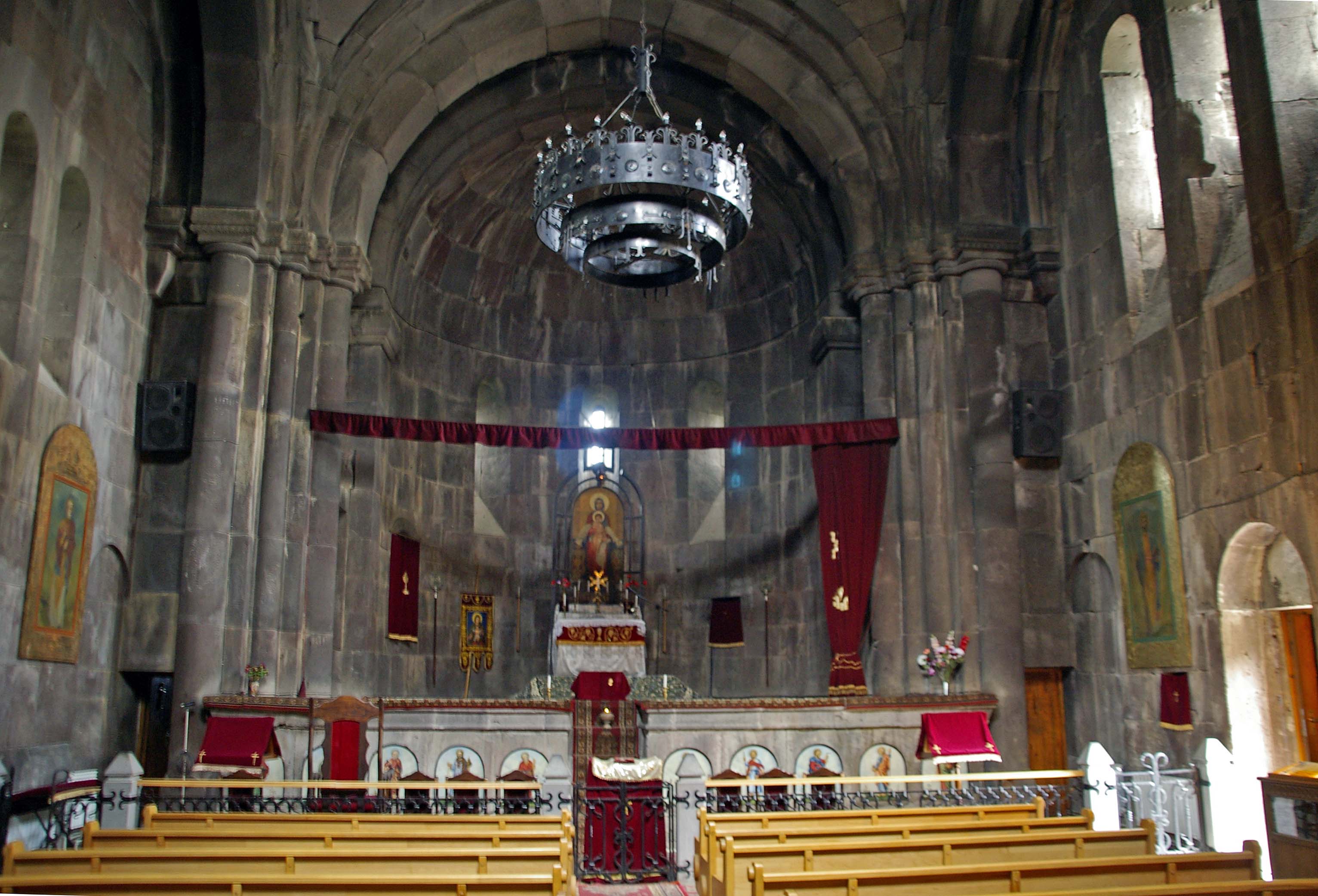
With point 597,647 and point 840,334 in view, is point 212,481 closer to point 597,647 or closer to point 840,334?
point 597,647

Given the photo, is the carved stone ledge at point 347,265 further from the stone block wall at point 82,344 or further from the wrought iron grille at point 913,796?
the wrought iron grille at point 913,796

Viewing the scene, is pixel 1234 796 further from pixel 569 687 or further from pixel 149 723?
pixel 149 723

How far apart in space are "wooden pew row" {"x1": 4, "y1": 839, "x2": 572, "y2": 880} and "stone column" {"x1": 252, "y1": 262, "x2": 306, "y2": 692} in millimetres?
7328

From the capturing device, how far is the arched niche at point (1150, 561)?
1253cm

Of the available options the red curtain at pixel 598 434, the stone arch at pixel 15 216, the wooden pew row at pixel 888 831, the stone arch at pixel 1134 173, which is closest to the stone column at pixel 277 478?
the red curtain at pixel 598 434

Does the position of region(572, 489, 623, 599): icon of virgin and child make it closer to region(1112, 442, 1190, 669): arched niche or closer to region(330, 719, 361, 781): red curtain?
region(330, 719, 361, 781): red curtain

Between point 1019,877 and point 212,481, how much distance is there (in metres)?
11.1

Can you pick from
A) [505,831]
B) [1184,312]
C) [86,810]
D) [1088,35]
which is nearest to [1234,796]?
[1184,312]

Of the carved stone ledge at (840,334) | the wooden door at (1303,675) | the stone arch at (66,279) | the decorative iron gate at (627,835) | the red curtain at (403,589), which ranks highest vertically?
the carved stone ledge at (840,334)

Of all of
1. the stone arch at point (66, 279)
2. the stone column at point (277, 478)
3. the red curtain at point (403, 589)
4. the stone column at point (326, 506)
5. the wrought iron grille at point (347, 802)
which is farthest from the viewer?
the red curtain at point (403, 589)

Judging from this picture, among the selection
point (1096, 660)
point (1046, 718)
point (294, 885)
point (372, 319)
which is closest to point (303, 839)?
point (294, 885)

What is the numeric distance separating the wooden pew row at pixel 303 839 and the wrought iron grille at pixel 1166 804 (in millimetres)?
6718

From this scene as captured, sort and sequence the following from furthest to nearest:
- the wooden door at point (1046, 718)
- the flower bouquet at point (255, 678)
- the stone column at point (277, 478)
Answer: the wooden door at point (1046, 718)
the stone column at point (277, 478)
the flower bouquet at point (255, 678)

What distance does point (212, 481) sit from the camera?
14016 millimetres
